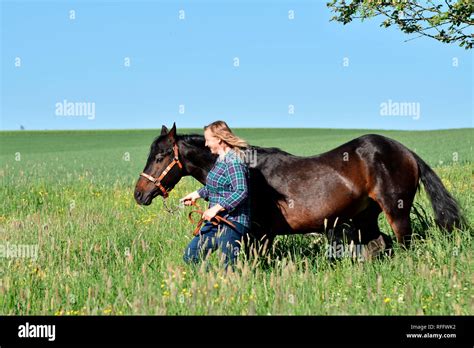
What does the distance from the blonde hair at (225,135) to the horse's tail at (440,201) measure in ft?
9.14

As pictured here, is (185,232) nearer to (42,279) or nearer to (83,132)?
(42,279)

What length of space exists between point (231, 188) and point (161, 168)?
4.16ft

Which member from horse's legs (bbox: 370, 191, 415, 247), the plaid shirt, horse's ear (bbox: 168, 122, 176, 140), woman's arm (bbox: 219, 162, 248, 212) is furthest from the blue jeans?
horse's legs (bbox: 370, 191, 415, 247)

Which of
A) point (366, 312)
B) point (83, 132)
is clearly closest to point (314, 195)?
point (366, 312)

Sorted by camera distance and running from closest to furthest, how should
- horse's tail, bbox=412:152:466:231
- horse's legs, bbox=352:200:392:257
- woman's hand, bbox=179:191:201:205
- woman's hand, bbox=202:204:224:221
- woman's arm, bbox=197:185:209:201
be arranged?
woman's hand, bbox=202:204:224:221
woman's hand, bbox=179:191:201:205
woman's arm, bbox=197:185:209:201
horse's tail, bbox=412:152:466:231
horse's legs, bbox=352:200:392:257

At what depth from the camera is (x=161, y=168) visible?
6762mm

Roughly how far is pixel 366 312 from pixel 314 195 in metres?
2.33

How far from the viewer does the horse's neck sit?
6727 mm

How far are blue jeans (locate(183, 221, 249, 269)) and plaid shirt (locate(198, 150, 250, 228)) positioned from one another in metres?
0.13

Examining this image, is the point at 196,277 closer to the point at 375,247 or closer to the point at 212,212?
the point at 212,212

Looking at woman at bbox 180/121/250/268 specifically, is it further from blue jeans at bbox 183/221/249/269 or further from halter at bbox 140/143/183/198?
halter at bbox 140/143/183/198

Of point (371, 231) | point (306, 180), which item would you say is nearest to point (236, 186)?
point (306, 180)

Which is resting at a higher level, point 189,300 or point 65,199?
point 65,199
